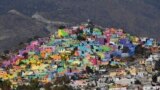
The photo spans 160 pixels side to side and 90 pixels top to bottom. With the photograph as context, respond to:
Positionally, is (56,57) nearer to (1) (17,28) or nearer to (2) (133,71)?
(2) (133,71)

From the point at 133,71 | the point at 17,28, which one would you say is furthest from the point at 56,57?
the point at 17,28

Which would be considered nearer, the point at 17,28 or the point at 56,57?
the point at 56,57

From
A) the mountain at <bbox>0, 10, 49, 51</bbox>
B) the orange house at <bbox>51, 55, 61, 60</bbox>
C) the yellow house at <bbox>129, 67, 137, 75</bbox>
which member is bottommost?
the yellow house at <bbox>129, 67, 137, 75</bbox>

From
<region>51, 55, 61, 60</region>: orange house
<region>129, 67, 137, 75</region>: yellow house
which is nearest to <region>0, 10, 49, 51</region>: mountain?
<region>51, 55, 61, 60</region>: orange house

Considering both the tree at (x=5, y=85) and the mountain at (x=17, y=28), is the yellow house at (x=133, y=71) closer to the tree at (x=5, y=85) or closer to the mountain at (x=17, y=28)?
the tree at (x=5, y=85)

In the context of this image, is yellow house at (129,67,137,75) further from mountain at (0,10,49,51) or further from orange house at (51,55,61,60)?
mountain at (0,10,49,51)

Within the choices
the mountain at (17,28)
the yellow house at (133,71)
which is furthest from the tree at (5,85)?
the mountain at (17,28)

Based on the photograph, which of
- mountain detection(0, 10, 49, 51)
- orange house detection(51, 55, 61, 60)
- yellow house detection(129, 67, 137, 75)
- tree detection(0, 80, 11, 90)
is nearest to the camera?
tree detection(0, 80, 11, 90)

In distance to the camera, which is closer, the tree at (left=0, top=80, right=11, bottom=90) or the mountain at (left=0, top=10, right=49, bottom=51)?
the tree at (left=0, top=80, right=11, bottom=90)

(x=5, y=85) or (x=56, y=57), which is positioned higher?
(x=56, y=57)
